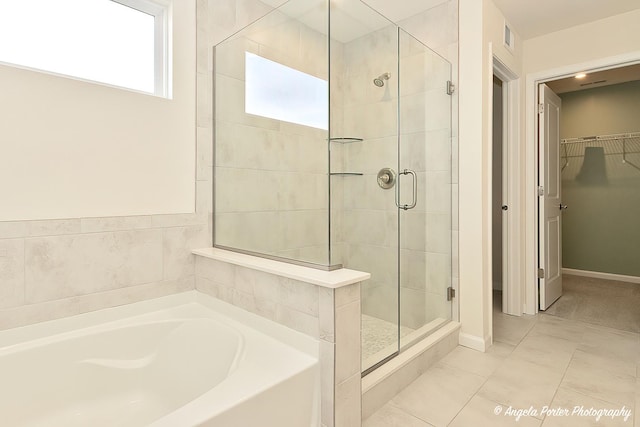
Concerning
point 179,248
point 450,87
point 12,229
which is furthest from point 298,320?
point 450,87

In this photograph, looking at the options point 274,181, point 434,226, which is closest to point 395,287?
point 434,226

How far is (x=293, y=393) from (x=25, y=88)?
1790 millimetres

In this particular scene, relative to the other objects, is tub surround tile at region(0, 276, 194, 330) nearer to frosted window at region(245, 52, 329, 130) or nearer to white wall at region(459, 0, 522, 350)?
frosted window at region(245, 52, 329, 130)

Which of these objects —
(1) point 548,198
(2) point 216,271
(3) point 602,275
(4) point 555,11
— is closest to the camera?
(2) point 216,271

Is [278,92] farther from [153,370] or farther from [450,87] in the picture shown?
[153,370]

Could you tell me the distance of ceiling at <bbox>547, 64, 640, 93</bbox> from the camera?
3936mm

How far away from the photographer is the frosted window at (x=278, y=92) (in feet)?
6.42

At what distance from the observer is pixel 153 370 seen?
1744mm

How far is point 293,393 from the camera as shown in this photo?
1.40m

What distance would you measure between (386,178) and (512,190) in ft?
4.66

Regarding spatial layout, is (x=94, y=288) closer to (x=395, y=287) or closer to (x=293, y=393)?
(x=293, y=393)

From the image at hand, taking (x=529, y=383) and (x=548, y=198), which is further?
(x=548, y=198)

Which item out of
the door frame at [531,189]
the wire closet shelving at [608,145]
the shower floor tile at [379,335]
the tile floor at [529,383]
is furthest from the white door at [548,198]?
the shower floor tile at [379,335]

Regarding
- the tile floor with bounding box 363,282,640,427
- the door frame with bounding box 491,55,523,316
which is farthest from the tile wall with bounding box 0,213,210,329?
the door frame with bounding box 491,55,523,316
